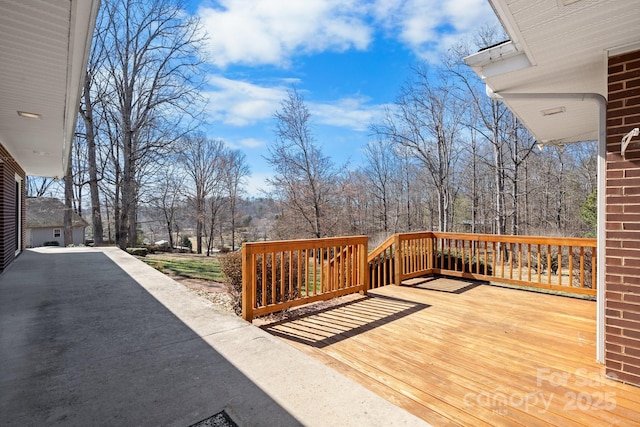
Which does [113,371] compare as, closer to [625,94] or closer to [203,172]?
[625,94]

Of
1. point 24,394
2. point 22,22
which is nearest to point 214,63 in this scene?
point 22,22

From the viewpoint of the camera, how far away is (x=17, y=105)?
416 cm

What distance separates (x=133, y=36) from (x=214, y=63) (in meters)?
3.67

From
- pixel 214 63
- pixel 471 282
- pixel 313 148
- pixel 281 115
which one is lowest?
pixel 471 282

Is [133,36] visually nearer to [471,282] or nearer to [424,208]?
[471,282]

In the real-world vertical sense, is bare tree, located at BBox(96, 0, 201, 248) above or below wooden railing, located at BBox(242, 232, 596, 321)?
above

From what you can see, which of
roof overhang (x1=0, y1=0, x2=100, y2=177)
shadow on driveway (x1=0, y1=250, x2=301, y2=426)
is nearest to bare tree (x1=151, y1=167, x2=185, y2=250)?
roof overhang (x1=0, y1=0, x2=100, y2=177)

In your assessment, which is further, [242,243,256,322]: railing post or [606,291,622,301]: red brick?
[242,243,256,322]: railing post

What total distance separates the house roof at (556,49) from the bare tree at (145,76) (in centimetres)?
1469

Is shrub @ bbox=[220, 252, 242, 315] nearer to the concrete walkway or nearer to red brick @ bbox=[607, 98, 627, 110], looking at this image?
the concrete walkway

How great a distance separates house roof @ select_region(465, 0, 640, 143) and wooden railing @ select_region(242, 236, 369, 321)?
8.72ft

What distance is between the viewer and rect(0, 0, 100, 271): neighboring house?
225 cm

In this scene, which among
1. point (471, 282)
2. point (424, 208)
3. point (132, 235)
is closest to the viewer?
point (471, 282)

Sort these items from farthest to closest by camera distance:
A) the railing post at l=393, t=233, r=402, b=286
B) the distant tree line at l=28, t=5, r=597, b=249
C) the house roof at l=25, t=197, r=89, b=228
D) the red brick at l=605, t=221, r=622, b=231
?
1. the house roof at l=25, t=197, r=89, b=228
2. the distant tree line at l=28, t=5, r=597, b=249
3. the railing post at l=393, t=233, r=402, b=286
4. the red brick at l=605, t=221, r=622, b=231
